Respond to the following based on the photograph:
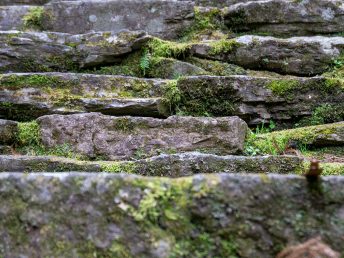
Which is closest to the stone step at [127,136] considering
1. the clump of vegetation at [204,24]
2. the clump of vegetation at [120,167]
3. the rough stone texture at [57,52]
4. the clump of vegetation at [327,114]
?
the clump of vegetation at [120,167]

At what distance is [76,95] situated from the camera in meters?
5.05

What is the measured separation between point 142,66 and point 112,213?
3808mm

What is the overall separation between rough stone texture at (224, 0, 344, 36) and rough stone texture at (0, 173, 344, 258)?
4888mm

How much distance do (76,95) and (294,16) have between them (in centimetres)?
343

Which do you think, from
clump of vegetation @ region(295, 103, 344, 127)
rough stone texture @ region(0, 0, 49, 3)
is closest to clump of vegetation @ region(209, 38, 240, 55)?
clump of vegetation @ region(295, 103, 344, 127)

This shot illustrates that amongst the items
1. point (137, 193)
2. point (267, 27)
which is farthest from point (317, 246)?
point (267, 27)

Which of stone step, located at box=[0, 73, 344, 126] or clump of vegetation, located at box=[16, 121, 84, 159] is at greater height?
stone step, located at box=[0, 73, 344, 126]

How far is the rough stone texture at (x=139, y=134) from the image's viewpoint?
14.3 ft

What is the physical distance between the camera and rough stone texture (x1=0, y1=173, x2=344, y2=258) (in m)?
2.01

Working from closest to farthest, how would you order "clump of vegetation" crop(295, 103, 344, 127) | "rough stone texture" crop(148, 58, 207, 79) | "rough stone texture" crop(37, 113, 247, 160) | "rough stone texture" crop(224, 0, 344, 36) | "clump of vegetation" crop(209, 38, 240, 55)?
"rough stone texture" crop(37, 113, 247, 160) < "clump of vegetation" crop(295, 103, 344, 127) < "rough stone texture" crop(148, 58, 207, 79) < "clump of vegetation" crop(209, 38, 240, 55) < "rough stone texture" crop(224, 0, 344, 36)

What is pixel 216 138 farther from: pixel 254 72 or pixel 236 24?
pixel 236 24

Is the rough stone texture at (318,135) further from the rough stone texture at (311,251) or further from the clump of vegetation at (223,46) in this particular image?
the rough stone texture at (311,251)

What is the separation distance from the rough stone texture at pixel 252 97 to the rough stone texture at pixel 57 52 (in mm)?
1237

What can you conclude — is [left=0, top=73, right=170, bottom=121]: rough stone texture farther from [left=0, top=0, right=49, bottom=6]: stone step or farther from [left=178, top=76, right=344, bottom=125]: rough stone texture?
[left=0, top=0, right=49, bottom=6]: stone step
